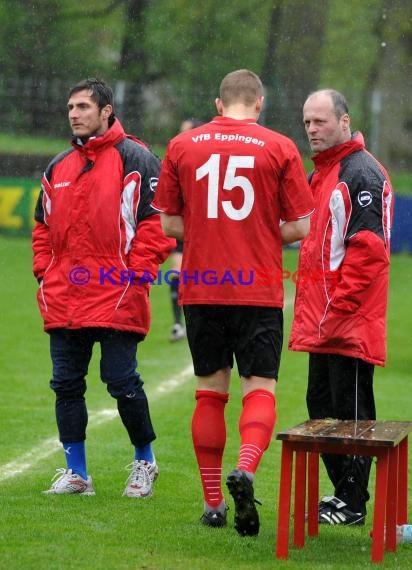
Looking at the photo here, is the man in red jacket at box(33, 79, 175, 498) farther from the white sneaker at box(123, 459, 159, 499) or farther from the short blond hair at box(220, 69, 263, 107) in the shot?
the short blond hair at box(220, 69, 263, 107)

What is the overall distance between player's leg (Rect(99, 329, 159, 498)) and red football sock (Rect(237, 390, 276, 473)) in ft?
2.99

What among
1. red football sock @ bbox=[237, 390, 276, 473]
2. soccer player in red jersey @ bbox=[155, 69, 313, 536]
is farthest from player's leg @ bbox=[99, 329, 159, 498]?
red football sock @ bbox=[237, 390, 276, 473]

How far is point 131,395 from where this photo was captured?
6555 millimetres

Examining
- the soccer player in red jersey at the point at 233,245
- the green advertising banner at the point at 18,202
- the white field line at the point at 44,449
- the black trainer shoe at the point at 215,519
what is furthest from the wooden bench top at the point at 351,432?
the green advertising banner at the point at 18,202

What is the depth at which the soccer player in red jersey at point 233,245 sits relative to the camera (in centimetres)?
573

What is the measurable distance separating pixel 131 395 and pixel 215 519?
95cm

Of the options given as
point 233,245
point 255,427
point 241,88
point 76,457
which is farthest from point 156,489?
point 241,88

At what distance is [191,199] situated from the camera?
580cm

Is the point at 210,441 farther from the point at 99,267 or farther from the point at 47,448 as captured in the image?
the point at 47,448

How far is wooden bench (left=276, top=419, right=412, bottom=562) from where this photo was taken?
515cm

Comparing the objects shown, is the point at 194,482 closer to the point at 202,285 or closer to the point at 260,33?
the point at 202,285

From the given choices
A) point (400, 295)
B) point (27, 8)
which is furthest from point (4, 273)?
point (27, 8)

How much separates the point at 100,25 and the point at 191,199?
3698 cm

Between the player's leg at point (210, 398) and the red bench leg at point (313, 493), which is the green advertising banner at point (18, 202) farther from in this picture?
the red bench leg at point (313, 493)
